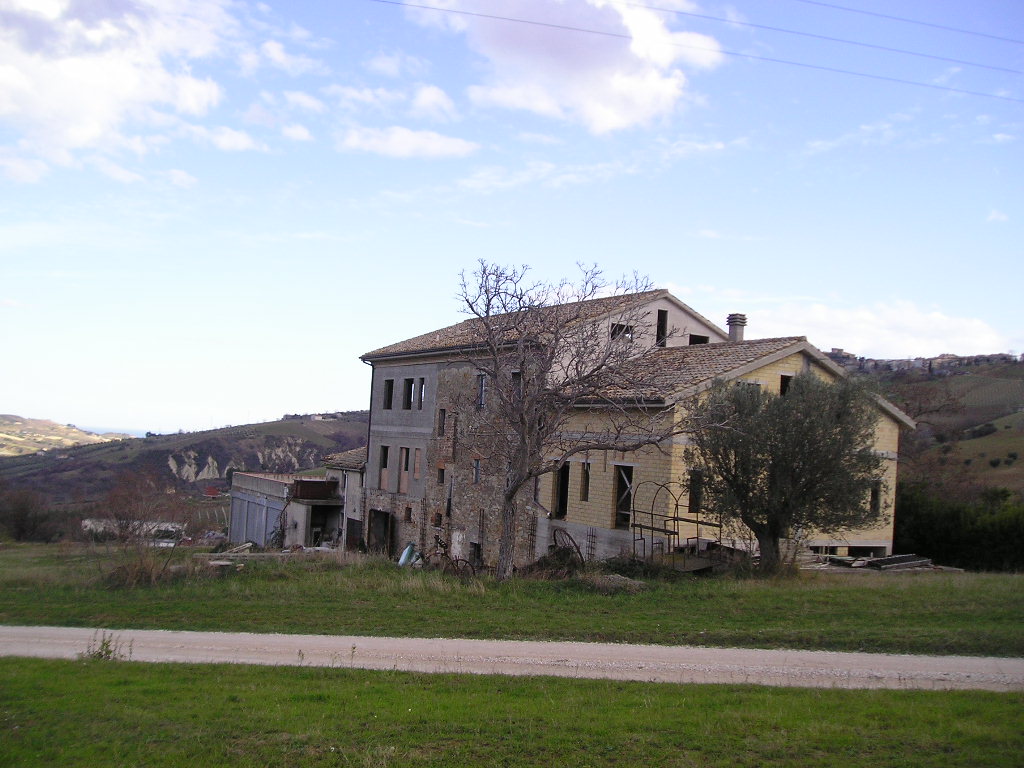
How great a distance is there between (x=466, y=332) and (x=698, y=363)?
11.1 metres

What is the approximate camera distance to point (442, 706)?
334 inches

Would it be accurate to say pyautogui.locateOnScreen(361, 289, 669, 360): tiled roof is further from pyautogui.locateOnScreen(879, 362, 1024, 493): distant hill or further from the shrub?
the shrub

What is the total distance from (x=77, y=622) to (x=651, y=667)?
1075 centimetres

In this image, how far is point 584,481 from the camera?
2478 cm

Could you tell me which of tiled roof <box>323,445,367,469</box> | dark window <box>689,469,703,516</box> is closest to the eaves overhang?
dark window <box>689,469,703,516</box>

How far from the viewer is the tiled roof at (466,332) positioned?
2430cm

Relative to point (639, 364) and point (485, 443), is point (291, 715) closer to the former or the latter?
point (639, 364)

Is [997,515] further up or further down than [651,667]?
further up

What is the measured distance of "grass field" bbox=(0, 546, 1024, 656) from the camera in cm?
1181

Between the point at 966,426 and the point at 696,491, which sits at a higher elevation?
the point at 966,426

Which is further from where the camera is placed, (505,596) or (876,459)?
(876,459)

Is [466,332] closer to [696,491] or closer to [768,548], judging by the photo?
[696,491]

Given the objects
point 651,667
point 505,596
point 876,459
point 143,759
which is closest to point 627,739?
point 651,667

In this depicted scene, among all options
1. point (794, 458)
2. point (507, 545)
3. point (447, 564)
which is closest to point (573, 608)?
point (507, 545)
